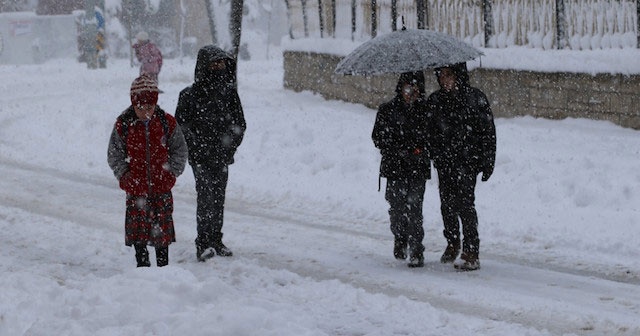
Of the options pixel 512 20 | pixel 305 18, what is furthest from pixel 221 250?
pixel 305 18

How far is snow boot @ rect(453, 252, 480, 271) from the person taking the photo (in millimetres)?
8531

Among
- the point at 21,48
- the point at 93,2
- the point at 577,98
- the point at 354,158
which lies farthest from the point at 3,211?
the point at 21,48

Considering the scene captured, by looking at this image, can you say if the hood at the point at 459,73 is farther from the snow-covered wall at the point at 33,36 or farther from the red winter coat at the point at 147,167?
the snow-covered wall at the point at 33,36

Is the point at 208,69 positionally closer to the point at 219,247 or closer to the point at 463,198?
the point at 219,247

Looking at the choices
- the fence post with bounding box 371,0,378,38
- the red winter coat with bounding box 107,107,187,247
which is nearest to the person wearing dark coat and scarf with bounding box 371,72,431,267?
the red winter coat with bounding box 107,107,187,247

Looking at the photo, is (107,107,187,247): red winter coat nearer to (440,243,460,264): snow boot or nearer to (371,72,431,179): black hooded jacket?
(371,72,431,179): black hooded jacket

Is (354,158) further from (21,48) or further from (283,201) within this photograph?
(21,48)

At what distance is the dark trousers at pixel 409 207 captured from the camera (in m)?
8.66

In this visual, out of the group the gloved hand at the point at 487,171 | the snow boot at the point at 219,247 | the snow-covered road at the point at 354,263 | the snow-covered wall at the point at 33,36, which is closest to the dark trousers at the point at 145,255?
the snow-covered road at the point at 354,263

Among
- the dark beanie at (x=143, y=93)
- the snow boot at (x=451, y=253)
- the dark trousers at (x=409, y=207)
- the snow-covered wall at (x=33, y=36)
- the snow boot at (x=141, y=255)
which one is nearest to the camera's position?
the dark beanie at (x=143, y=93)

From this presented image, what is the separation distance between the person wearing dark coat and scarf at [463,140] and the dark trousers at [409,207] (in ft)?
0.91

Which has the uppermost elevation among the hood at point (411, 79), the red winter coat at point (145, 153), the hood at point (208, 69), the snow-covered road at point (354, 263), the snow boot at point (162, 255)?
the hood at point (208, 69)

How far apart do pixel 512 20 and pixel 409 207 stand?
7.80 metres

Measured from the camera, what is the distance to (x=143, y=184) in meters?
7.55
